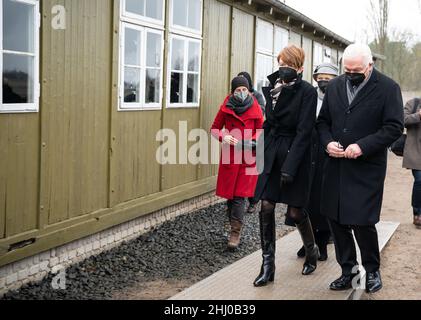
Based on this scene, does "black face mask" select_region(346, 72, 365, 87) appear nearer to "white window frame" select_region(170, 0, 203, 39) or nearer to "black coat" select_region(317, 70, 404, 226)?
"black coat" select_region(317, 70, 404, 226)

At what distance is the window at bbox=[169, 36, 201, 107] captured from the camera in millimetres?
8125

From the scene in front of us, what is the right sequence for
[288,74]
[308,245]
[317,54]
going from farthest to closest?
[317,54] < [308,245] < [288,74]

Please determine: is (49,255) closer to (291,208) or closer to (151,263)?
(151,263)

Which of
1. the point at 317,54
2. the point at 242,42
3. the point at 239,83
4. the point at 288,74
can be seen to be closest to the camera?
the point at 288,74

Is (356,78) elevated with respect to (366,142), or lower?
elevated

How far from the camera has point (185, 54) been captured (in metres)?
8.45

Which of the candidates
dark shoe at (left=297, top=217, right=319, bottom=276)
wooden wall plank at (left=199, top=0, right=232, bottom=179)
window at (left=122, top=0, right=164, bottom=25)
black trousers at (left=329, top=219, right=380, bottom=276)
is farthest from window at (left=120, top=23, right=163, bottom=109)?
black trousers at (left=329, top=219, right=380, bottom=276)

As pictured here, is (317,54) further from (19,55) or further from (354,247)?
(19,55)

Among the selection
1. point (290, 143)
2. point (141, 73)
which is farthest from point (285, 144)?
point (141, 73)

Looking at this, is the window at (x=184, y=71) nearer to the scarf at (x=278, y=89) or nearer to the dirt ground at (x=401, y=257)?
the scarf at (x=278, y=89)

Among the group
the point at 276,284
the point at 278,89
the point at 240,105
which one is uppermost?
the point at 278,89

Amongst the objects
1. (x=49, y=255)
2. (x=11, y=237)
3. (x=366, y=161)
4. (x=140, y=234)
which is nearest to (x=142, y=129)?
(x=140, y=234)

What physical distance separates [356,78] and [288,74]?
22.7 inches

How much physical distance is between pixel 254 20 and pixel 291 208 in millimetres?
6502
